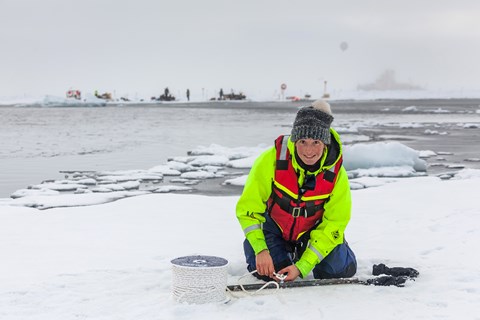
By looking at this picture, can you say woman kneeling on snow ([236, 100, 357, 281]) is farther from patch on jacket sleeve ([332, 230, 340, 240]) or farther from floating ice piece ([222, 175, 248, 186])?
floating ice piece ([222, 175, 248, 186])

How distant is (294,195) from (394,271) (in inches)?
35.4

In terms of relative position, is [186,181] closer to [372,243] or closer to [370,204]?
[370,204]

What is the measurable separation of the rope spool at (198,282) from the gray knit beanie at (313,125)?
83 centimetres

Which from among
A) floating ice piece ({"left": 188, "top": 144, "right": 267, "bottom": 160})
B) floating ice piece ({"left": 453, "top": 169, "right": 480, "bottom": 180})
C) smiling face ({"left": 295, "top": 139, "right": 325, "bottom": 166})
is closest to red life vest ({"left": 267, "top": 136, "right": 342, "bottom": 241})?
smiling face ({"left": 295, "top": 139, "right": 325, "bottom": 166})

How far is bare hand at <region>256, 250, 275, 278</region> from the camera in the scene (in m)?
2.96

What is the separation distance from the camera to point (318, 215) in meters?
3.09

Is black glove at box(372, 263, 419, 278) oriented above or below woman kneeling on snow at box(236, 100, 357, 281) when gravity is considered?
below

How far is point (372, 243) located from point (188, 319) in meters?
2.06

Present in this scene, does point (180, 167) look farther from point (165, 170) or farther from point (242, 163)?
point (242, 163)

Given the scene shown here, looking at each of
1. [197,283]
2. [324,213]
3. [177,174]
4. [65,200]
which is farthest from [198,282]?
[177,174]

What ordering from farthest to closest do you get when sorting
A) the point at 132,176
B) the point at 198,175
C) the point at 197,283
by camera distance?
1. the point at 198,175
2. the point at 132,176
3. the point at 197,283

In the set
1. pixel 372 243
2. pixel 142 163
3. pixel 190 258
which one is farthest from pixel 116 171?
pixel 190 258

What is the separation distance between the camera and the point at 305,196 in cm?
299

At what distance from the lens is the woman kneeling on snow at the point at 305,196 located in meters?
2.84
